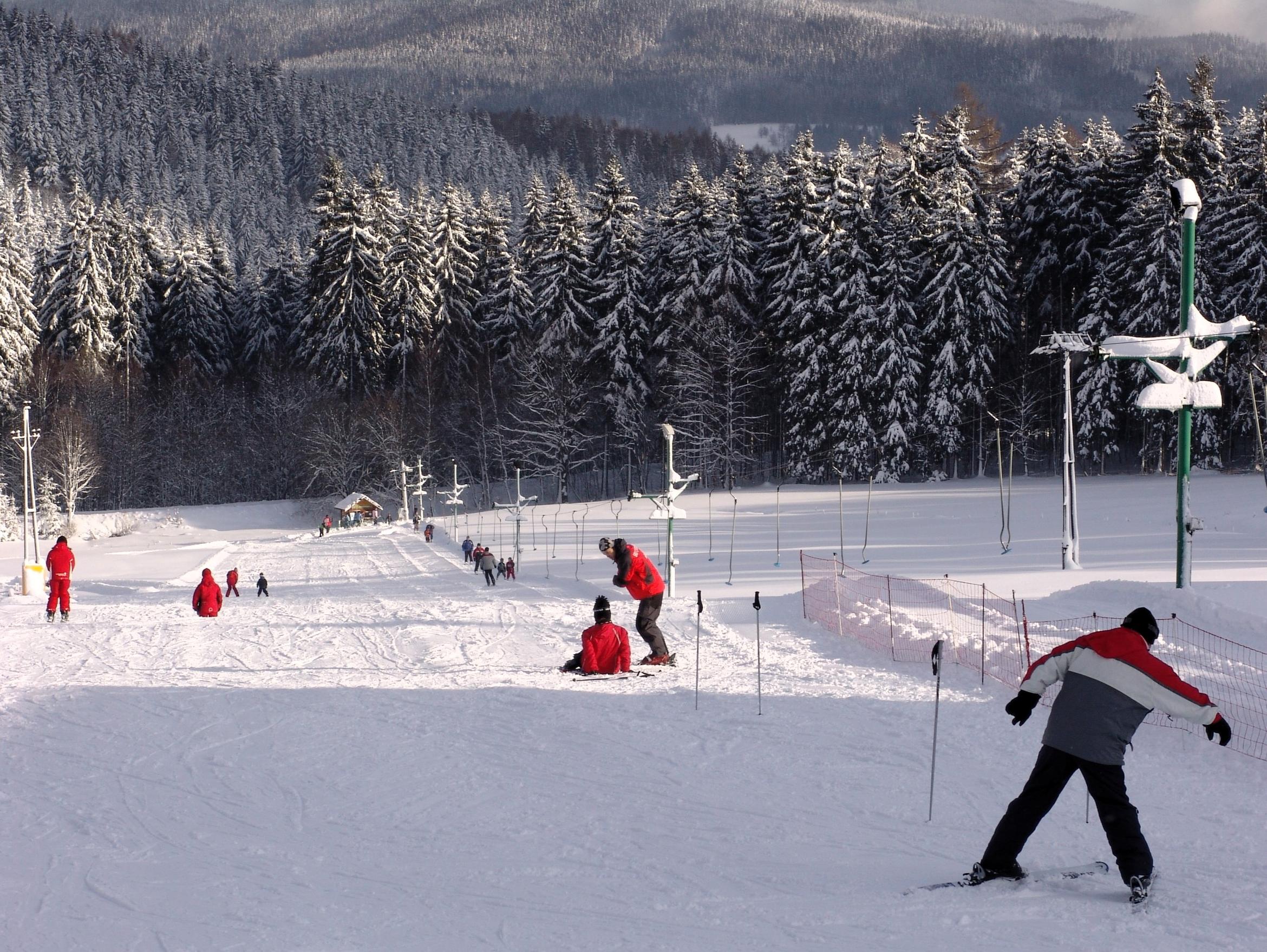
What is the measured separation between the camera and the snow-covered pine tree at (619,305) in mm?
54625

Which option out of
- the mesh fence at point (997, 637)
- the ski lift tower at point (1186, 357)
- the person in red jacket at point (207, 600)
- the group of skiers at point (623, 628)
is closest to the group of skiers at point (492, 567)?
the person in red jacket at point (207, 600)

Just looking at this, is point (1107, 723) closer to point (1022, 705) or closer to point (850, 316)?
point (1022, 705)

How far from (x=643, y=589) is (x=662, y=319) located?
41.7 m

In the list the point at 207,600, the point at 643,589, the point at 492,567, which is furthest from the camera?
the point at 492,567

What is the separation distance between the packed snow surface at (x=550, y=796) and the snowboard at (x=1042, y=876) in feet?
0.26

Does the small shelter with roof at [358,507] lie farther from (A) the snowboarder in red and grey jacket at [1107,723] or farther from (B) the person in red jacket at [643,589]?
(A) the snowboarder in red and grey jacket at [1107,723]

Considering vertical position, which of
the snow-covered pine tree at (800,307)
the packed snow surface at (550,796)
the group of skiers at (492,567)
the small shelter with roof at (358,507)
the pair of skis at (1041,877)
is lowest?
the small shelter with roof at (358,507)

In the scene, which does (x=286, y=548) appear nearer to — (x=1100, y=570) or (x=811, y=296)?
(x=811, y=296)

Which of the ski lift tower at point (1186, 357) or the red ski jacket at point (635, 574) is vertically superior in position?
the ski lift tower at point (1186, 357)

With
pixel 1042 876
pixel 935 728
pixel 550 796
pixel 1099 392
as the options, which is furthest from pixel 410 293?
pixel 1042 876

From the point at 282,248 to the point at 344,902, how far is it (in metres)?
75.7

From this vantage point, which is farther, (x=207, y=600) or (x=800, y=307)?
(x=800, y=307)

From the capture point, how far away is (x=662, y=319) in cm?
5347

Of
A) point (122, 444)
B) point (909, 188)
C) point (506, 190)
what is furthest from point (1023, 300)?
point (506, 190)
